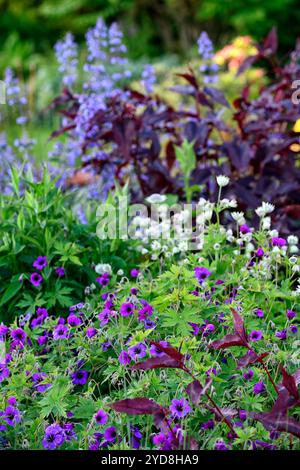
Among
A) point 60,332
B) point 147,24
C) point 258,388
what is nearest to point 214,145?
point 60,332

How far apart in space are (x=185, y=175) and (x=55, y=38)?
10.3m

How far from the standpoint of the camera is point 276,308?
95.6 inches

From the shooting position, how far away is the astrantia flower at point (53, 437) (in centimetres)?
171

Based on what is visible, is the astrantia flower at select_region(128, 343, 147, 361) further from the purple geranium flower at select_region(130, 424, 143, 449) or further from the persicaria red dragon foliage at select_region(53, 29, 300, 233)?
the persicaria red dragon foliage at select_region(53, 29, 300, 233)

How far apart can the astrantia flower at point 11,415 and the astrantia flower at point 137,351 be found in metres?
0.36

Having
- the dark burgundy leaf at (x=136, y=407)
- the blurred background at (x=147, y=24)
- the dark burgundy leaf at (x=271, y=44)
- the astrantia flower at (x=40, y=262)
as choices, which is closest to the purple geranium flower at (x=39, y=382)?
the dark burgundy leaf at (x=136, y=407)

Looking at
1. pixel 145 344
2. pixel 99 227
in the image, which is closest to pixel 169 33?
pixel 99 227

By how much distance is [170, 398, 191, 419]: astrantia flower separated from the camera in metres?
1.67

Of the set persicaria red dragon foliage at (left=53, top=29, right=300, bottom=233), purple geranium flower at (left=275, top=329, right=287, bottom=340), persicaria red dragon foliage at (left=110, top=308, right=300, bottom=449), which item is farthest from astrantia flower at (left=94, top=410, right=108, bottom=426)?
persicaria red dragon foliage at (left=53, top=29, right=300, bottom=233)

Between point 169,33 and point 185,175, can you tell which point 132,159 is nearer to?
point 185,175

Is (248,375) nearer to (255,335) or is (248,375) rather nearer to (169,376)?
(255,335)

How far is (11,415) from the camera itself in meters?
1.79

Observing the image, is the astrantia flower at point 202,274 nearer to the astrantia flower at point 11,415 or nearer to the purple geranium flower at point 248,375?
the purple geranium flower at point 248,375
